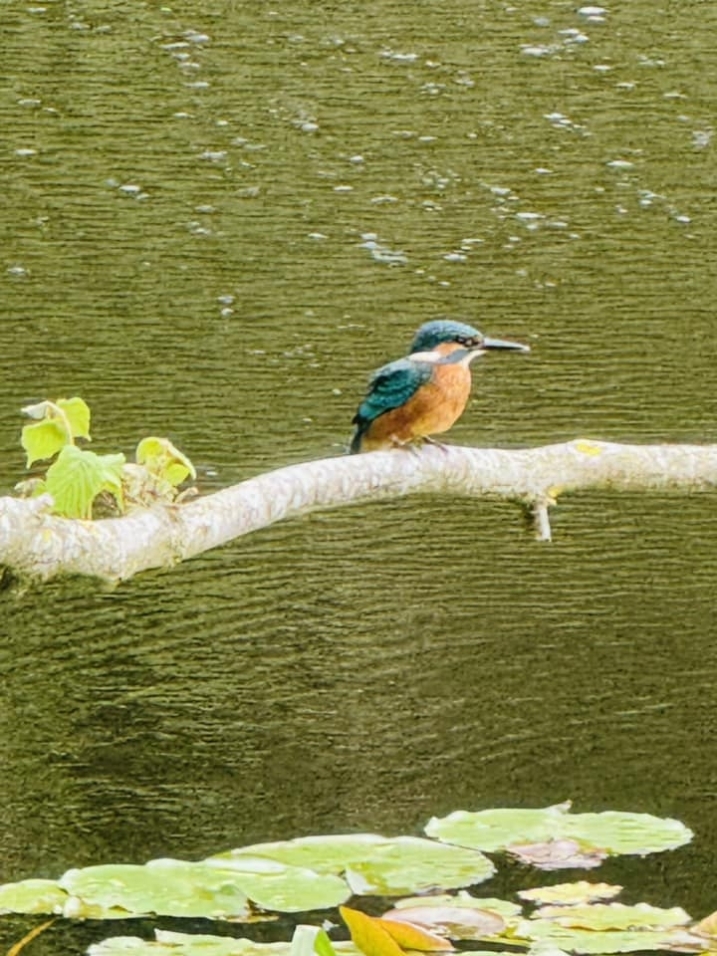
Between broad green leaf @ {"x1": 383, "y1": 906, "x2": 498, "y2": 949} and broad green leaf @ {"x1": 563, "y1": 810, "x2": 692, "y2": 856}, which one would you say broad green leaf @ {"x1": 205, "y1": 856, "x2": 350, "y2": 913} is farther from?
broad green leaf @ {"x1": 563, "y1": 810, "x2": 692, "y2": 856}

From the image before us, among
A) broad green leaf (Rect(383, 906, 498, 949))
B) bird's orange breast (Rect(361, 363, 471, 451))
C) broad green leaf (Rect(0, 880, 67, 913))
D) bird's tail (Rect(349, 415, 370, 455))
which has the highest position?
bird's orange breast (Rect(361, 363, 471, 451))

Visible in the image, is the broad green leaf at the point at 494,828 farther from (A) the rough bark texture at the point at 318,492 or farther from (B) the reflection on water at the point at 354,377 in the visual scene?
(A) the rough bark texture at the point at 318,492

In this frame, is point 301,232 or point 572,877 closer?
point 572,877

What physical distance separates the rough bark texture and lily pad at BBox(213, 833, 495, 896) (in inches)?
26.9

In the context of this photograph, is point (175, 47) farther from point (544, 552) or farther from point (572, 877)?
point (572, 877)

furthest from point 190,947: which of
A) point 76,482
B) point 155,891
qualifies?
point 76,482

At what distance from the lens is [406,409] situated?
2.32 metres

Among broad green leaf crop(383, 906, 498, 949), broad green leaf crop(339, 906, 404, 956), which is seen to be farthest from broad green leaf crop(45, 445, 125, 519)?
broad green leaf crop(383, 906, 498, 949)

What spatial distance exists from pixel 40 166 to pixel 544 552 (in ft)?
8.26

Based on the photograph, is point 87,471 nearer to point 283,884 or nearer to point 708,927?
point 283,884

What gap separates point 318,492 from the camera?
6.01 feet

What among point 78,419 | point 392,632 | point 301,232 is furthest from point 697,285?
point 78,419

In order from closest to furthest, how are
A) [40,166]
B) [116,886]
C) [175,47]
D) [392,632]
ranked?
[116,886], [392,632], [40,166], [175,47]

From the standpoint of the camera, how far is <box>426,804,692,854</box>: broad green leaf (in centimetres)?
271
